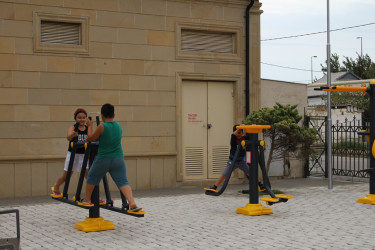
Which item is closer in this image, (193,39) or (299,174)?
(193,39)

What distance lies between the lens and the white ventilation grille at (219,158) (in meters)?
14.2

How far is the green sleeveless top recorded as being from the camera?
783 centimetres

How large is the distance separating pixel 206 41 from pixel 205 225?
22.4 feet

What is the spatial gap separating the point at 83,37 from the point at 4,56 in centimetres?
179

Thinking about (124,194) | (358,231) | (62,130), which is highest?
(62,130)

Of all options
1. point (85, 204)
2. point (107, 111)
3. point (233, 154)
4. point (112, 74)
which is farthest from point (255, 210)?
point (112, 74)

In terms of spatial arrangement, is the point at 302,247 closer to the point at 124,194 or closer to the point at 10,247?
the point at 124,194

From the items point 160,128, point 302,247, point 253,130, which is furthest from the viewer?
point 160,128

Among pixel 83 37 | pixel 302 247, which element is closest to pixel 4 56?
pixel 83 37

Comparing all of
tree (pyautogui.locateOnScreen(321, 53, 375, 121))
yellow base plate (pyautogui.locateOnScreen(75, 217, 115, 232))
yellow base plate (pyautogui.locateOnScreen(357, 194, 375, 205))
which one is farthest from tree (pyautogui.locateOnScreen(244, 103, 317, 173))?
tree (pyautogui.locateOnScreen(321, 53, 375, 121))

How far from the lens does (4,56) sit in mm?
11930

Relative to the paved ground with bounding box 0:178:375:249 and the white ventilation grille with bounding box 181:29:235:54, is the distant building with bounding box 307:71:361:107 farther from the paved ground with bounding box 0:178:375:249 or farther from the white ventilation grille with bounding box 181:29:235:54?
the paved ground with bounding box 0:178:375:249

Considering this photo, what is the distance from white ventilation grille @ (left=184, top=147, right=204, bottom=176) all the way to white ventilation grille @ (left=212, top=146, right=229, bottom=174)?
345 millimetres

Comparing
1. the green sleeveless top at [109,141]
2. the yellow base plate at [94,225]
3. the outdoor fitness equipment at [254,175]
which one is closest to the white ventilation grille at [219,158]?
the outdoor fitness equipment at [254,175]
